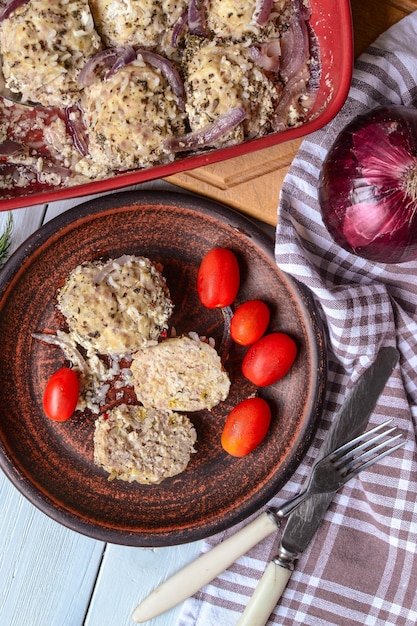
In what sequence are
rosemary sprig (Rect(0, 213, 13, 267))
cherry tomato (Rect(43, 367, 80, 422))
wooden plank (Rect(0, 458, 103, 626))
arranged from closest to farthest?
cherry tomato (Rect(43, 367, 80, 422)) < rosemary sprig (Rect(0, 213, 13, 267)) < wooden plank (Rect(0, 458, 103, 626))

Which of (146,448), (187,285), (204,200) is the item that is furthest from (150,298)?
(146,448)

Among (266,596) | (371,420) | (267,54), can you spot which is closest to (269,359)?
(371,420)

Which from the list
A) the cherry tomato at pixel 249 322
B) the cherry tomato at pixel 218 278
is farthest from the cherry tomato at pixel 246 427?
the cherry tomato at pixel 218 278

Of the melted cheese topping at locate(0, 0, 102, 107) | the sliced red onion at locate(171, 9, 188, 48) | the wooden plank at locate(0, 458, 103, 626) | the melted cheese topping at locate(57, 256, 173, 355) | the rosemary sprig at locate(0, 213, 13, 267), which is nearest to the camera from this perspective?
the melted cheese topping at locate(0, 0, 102, 107)

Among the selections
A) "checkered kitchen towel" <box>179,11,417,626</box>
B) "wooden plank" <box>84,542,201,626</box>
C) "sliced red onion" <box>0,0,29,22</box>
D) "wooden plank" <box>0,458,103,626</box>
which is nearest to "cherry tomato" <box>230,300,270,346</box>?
"checkered kitchen towel" <box>179,11,417,626</box>

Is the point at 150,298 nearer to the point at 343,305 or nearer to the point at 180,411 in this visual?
the point at 180,411

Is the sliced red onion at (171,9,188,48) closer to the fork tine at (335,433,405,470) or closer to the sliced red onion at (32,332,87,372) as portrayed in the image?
the sliced red onion at (32,332,87,372)

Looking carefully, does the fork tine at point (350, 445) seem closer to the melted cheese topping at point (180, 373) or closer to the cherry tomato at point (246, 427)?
the cherry tomato at point (246, 427)
